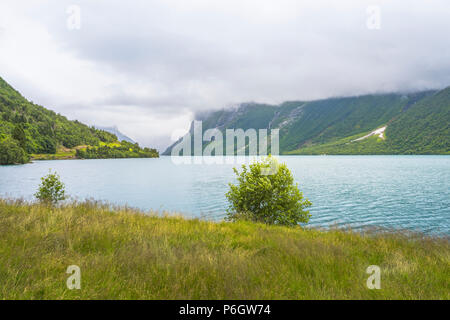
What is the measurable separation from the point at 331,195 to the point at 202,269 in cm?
4340

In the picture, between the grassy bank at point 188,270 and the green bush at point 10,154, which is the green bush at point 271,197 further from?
the green bush at point 10,154

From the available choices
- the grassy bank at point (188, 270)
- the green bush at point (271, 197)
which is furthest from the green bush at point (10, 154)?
the grassy bank at point (188, 270)

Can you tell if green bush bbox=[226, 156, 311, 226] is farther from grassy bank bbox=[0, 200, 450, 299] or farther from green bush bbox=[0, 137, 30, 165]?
green bush bbox=[0, 137, 30, 165]

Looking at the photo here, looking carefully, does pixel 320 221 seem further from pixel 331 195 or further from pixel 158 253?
pixel 158 253

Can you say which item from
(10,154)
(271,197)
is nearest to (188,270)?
(271,197)

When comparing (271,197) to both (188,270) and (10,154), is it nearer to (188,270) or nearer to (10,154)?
(188,270)

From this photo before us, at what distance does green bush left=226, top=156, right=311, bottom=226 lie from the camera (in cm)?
1795

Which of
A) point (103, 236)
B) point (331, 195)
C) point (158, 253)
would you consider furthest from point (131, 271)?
point (331, 195)

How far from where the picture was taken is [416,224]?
2673 cm

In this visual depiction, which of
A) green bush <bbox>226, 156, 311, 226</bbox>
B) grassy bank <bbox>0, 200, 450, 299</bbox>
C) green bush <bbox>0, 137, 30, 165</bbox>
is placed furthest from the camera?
green bush <bbox>0, 137, 30, 165</bbox>

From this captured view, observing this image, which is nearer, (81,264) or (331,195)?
(81,264)

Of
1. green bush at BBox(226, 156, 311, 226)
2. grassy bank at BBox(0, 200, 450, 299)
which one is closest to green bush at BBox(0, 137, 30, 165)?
green bush at BBox(226, 156, 311, 226)
